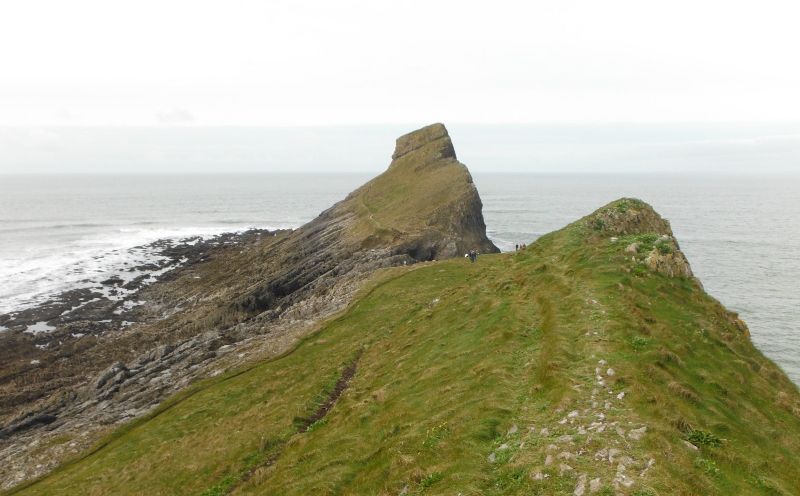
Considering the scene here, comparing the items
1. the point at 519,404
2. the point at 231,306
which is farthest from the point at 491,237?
the point at 519,404

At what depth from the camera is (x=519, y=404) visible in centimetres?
1435

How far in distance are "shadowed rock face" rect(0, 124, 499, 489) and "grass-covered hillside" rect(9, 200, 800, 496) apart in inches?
230

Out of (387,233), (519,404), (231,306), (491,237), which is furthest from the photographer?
(491,237)

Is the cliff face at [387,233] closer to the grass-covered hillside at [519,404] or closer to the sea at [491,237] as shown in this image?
the grass-covered hillside at [519,404]

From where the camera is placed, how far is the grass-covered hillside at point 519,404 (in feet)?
37.3

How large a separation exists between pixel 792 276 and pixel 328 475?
268 ft

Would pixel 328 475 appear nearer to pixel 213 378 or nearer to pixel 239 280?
pixel 213 378

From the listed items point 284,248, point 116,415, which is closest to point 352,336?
point 116,415

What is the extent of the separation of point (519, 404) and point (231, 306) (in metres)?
44.4

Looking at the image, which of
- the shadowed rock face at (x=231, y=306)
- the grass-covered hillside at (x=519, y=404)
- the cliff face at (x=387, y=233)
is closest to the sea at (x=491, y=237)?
the shadowed rock face at (x=231, y=306)

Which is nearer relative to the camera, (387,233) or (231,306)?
(231,306)

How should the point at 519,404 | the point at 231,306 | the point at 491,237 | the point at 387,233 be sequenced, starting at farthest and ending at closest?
the point at 491,237
the point at 387,233
the point at 231,306
the point at 519,404

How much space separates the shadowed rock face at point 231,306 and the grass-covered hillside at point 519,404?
5832 millimetres

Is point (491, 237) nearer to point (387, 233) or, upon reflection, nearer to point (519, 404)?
point (387, 233)
